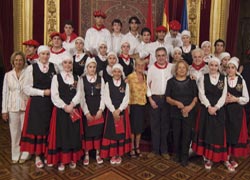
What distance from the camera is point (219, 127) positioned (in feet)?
11.3

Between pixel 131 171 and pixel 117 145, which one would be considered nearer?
pixel 131 171

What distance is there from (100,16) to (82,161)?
7.13 ft

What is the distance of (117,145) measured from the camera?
144 inches

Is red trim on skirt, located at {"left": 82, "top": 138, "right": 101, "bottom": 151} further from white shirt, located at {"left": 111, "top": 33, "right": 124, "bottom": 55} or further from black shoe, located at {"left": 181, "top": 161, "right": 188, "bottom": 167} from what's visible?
white shirt, located at {"left": 111, "top": 33, "right": 124, "bottom": 55}

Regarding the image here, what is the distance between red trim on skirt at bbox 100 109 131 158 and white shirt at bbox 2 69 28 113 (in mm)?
1147

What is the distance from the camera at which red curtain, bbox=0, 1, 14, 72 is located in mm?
4977

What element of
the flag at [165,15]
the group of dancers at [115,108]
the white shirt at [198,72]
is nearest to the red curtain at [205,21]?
the flag at [165,15]

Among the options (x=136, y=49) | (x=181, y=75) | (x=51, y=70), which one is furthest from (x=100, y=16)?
(x=181, y=75)

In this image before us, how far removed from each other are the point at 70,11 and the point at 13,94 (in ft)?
7.87

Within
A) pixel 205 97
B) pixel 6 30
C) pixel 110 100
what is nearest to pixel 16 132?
pixel 110 100

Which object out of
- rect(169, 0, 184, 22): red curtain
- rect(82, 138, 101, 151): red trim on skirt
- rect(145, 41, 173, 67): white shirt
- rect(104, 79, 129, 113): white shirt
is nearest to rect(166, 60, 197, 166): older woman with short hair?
rect(104, 79, 129, 113): white shirt

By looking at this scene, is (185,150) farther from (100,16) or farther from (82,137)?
(100,16)

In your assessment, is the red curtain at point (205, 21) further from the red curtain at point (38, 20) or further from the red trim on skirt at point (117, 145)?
the red curtain at point (38, 20)

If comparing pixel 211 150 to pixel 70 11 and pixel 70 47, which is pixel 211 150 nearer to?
pixel 70 47
